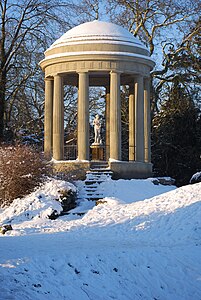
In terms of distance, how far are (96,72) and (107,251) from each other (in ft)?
46.2

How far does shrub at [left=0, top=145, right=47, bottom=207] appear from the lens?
64.4 feet

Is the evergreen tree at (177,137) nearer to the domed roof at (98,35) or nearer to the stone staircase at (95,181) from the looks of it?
the domed roof at (98,35)

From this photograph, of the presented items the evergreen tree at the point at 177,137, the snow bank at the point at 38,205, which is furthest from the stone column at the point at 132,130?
the evergreen tree at the point at 177,137

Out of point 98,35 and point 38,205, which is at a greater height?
point 98,35

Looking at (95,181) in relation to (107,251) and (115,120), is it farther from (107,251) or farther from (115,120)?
(107,251)

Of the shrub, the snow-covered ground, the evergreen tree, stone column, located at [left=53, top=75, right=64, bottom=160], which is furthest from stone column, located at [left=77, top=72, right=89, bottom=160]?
the evergreen tree

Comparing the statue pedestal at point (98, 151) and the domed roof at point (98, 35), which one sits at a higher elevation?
the domed roof at point (98, 35)

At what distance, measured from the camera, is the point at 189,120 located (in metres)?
33.7

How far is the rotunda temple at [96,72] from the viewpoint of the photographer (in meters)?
23.1

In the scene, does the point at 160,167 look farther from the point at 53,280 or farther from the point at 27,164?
the point at 53,280

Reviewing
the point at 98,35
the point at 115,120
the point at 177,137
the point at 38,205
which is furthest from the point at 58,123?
the point at 177,137

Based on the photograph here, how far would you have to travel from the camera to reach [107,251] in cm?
1111

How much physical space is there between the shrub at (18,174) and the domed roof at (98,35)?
644 cm

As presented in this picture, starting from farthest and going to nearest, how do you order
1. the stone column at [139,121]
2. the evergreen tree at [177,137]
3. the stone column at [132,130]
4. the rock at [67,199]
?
the evergreen tree at [177,137]
the stone column at [132,130]
the stone column at [139,121]
the rock at [67,199]
